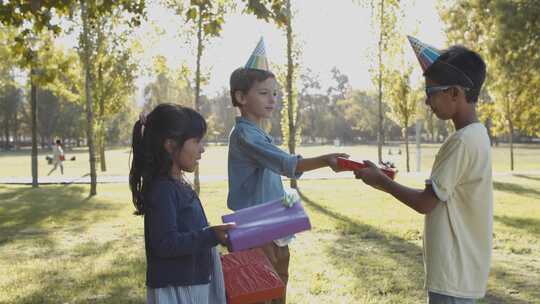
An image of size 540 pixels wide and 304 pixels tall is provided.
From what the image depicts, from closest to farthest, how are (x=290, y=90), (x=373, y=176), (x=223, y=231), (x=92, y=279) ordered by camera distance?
1. (x=223, y=231)
2. (x=373, y=176)
3. (x=92, y=279)
4. (x=290, y=90)

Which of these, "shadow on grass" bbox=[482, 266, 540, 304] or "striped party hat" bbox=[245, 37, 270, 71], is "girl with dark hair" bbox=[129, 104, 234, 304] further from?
"shadow on grass" bbox=[482, 266, 540, 304]

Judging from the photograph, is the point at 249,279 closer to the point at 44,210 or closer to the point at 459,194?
the point at 459,194

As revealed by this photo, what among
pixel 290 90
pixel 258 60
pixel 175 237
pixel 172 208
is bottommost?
pixel 175 237

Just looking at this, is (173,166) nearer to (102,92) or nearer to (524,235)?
(524,235)

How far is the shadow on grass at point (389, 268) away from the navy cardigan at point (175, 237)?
3068 millimetres

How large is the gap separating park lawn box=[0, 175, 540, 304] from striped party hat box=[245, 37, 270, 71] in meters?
2.73

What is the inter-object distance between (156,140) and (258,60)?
3.18 feet

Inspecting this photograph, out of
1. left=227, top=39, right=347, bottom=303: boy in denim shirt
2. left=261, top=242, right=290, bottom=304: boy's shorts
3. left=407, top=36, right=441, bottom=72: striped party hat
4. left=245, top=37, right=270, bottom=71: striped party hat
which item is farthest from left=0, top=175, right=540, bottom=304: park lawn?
left=407, top=36, right=441, bottom=72: striped party hat

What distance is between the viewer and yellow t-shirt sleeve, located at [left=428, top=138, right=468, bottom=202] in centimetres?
231

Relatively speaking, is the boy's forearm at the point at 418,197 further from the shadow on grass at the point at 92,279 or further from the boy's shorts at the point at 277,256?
the shadow on grass at the point at 92,279

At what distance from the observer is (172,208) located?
7.70 feet

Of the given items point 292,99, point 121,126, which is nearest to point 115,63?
point 292,99

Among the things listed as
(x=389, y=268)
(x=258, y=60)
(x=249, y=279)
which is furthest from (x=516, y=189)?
(x=249, y=279)

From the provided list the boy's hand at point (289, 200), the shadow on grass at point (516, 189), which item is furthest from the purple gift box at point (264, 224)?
the shadow on grass at point (516, 189)
